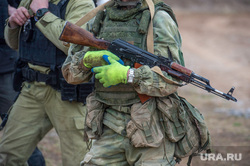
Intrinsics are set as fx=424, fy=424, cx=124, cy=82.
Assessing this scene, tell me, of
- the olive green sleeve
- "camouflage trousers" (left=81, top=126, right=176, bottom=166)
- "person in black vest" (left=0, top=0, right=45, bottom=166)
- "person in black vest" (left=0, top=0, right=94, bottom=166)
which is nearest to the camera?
"camouflage trousers" (left=81, top=126, right=176, bottom=166)

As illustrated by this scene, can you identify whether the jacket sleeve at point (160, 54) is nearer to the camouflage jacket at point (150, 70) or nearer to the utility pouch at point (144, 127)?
the camouflage jacket at point (150, 70)

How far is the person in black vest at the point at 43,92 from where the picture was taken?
3926mm

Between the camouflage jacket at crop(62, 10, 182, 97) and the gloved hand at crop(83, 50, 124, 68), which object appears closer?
the camouflage jacket at crop(62, 10, 182, 97)

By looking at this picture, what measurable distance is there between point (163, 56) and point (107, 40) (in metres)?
0.47

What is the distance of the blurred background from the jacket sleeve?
7.86 ft

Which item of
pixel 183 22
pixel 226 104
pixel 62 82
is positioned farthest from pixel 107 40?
pixel 183 22

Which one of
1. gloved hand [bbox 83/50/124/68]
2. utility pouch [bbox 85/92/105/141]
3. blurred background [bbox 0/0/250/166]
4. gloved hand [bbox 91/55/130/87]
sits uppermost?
gloved hand [bbox 83/50/124/68]

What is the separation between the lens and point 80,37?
323cm

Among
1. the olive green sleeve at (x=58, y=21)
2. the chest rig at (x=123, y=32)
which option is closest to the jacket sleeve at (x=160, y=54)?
the chest rig at (x=123, y=32)

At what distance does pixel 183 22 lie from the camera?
873 inches

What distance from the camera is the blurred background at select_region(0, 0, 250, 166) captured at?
7038mm

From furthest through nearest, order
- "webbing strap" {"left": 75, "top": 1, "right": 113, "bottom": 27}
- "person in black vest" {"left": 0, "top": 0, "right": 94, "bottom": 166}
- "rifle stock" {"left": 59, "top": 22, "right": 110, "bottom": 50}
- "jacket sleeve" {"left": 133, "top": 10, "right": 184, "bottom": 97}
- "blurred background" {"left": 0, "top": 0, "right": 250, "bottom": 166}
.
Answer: "blurred background" {"left": 0, "top": 0, "right": 250, "bottom": 166}
"person in black vest" {"left": 0, "top": 0, "right": 94, "bottom": 166}
"webbing strap" {"left": 75, "top": 1, "right": 113, "bottom": 27}
"rifle stock" {"left": 59, "top": 22, "right": 110, "bottom": 50}
"jacket sleeve" {"left": 133, "top": 10, "right": 184, "bottom": 97}

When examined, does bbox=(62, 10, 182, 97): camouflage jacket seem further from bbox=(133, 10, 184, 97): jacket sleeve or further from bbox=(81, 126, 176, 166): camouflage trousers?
bbox=(81, 126, 176, 166): camouflage trousers

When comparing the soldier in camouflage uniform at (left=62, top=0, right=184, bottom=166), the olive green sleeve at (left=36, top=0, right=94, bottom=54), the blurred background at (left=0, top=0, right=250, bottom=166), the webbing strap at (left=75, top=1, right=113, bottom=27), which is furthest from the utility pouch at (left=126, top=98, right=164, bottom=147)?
the blurred background at (left=0, top=0, right=250, bottom=166)
